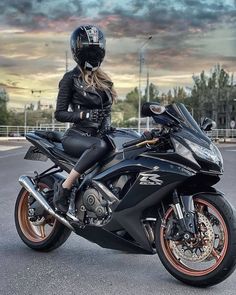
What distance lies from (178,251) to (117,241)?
51 centimetres

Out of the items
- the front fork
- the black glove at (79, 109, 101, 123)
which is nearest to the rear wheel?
the black glove at (79, 109, 101, 123)

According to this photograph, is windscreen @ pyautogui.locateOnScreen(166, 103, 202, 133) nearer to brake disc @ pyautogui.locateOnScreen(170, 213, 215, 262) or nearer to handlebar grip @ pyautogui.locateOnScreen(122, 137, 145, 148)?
handlebar grip @ pyautogui.locateOnScreen(122, 137, 145, 148)

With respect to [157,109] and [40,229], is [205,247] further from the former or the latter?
[40,229]

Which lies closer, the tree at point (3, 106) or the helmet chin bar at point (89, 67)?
the helmet chin bar at point (89, 67)

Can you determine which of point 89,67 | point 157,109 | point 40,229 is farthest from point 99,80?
point 40,229

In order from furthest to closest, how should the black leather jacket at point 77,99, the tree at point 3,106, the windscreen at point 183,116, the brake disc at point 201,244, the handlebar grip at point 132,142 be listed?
the tree at point 3,106
the black leather jacket at point 77,99
the handlebar grip at point 132,142
the windscreen at point 183,116
the brake disc at point 201,244

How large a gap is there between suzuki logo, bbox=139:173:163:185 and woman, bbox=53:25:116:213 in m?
0.72

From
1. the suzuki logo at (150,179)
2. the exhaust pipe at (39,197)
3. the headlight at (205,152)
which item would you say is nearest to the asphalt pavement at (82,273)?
the exhaust pipe at (39,197)

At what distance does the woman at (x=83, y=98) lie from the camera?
4.82m

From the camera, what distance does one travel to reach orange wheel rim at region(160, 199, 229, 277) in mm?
4078

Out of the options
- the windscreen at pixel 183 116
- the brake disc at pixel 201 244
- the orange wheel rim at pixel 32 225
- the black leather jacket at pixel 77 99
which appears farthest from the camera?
the orange wheel rim at pixel 32 225

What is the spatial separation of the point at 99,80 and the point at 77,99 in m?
0.27

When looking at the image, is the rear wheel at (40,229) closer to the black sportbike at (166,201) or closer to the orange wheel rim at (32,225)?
the orange wheel rim at (32,225)

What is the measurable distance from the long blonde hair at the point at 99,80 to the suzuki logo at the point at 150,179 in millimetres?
1071
